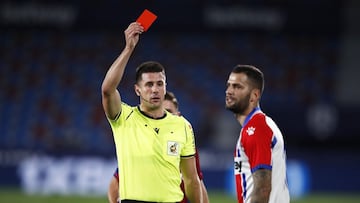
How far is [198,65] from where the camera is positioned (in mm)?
24141

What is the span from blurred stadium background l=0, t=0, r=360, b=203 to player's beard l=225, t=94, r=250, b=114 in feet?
42.4

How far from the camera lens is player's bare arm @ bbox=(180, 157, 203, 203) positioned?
7102 millimetres

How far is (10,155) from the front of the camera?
18.2 metres

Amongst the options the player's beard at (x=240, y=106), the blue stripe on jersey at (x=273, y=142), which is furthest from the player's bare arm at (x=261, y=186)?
the player's beard at (x=240, y=106)

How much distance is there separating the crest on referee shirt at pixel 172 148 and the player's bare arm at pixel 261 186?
40.1 inches

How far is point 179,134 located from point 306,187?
12.3m

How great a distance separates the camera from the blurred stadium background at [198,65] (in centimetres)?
2061

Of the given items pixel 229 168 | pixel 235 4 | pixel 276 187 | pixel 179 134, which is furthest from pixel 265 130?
pixel 235 4

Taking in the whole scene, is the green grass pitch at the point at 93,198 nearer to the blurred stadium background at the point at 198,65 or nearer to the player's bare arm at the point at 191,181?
the blurred stadium background at the point at 198,65

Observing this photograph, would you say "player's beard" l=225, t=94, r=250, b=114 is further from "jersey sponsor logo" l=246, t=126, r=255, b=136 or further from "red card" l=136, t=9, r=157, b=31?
"red card" l=136, t=9, r=157, b=31

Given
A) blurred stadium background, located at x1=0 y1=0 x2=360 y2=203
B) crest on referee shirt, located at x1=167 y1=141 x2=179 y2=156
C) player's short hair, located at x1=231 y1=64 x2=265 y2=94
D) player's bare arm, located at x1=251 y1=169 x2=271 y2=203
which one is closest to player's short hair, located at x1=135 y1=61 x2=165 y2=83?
crest on referee shirt, located at x1=167 y1=141 x2=179 y2=156

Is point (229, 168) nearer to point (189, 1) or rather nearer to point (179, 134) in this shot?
point (189, 1)

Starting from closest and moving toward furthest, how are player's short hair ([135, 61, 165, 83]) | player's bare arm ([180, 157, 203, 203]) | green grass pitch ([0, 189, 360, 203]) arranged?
player's short hair ([135, 61, 165, 83]), player's bare arm ([180, 157, 203, 203]), green grass pitch ([0, 189, 360, 203])

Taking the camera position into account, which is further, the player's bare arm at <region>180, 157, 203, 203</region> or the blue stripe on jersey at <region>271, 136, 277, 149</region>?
the player's bare arm at <region>180, 157, 203, 203</region>
